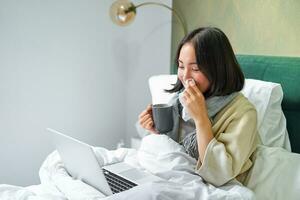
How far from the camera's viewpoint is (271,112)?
129 centimetres

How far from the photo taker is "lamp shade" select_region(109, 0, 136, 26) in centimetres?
183

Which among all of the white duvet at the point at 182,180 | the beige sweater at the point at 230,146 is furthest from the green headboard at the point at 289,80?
the beige sweater at the point at 230,146

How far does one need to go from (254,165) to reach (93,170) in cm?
53

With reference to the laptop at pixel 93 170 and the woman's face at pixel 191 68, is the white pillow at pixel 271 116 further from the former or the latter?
the laptop at pixel 93 170

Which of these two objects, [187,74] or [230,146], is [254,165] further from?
[187,74]

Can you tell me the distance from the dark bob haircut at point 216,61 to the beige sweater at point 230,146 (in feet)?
0.26

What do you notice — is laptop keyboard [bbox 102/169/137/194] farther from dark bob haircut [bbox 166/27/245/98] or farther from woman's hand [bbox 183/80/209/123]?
dark bob haircut [bbox 166/27/245/98]

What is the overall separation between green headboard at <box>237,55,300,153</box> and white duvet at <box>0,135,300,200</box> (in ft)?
0.63

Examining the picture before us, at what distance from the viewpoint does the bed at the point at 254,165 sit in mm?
970

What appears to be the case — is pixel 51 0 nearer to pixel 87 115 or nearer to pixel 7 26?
pixel 7 26

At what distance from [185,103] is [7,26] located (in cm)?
113

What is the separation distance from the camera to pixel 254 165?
113 cm

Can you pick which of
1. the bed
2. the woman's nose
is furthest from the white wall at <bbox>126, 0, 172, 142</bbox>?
the woman's nose

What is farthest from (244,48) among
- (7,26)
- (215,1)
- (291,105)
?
(7,26)
